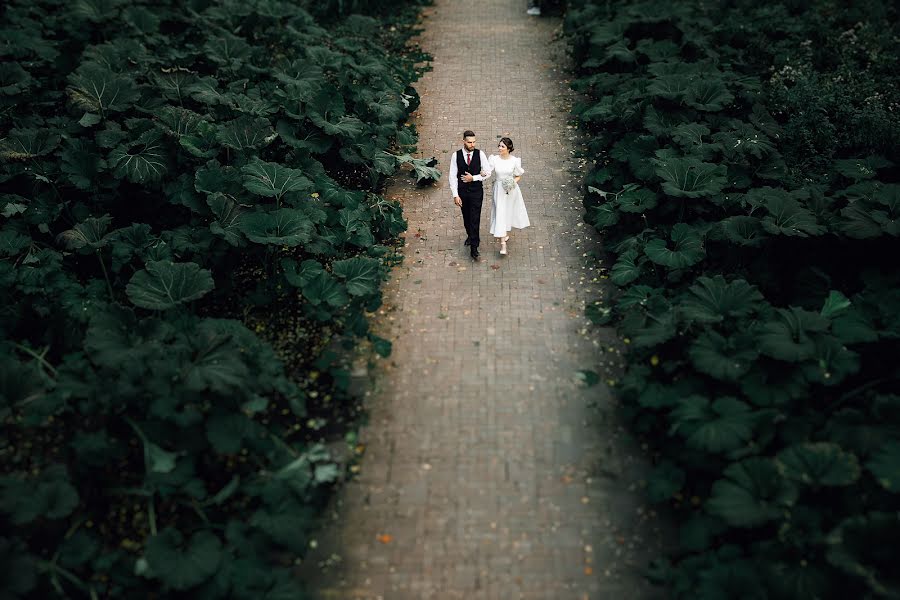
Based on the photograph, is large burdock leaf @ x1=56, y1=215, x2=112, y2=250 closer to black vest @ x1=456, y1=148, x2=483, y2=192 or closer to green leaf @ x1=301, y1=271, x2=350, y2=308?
green leaf @ x1=301, y1=271, x2=350, y2=308

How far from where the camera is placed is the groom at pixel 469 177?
892 cm

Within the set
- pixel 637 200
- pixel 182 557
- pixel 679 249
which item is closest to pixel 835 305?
pixel 679 249

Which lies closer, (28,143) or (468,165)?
(468,165)

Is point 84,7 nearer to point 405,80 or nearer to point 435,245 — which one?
point 405,80

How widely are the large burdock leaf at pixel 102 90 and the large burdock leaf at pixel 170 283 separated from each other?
12.4 feet

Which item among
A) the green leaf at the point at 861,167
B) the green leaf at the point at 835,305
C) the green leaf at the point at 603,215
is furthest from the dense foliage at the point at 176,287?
the green leaf at the point at 861,167

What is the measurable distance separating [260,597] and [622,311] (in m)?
5.05

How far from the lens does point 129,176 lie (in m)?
9.20

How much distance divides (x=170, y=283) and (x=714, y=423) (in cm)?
586

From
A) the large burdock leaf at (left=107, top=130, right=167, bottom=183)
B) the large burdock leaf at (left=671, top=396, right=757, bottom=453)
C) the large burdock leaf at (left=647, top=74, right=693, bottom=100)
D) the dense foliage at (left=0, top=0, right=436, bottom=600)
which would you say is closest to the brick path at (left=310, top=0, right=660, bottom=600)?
the dense foliage at (left=0, top=0, right=436, bottom=600)

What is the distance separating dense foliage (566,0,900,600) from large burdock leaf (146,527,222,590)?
380 centimetres

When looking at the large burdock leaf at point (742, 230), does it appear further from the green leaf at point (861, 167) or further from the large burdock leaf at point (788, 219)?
the green leaf at point (861, 167)

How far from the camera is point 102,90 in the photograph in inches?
399

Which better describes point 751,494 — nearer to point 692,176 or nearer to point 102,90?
point 692,176
